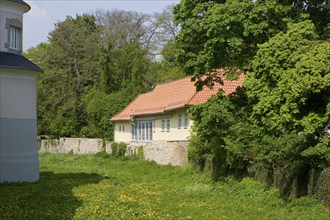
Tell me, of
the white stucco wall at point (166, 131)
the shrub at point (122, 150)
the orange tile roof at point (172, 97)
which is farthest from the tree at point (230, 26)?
the shrub at point (122, 150)

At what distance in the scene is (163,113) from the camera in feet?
122

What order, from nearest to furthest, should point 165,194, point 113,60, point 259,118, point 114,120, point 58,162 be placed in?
point 259,118 < point 165,194 < point 58,162 < point 114,120 < point 113,60

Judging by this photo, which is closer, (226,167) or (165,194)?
(165,194)

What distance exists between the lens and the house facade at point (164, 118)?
32.2 meters

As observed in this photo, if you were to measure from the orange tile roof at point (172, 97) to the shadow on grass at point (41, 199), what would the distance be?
10.4m

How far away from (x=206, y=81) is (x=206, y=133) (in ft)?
8.89

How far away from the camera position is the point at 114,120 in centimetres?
4747

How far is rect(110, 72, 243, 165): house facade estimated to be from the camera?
3219cm

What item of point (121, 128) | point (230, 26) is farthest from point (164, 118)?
point (230, 26)

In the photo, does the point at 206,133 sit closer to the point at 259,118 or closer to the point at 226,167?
the point at 226,167

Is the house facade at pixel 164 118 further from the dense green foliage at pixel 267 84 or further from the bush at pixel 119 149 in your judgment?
the dense green foliage at pixel 267 84

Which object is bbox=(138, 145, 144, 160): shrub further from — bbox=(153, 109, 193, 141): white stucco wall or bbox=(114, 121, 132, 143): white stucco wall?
bbox=(114, 121, 132, 143): white stucco wall

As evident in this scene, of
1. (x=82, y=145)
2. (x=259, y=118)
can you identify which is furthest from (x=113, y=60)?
(x=259, y=118)

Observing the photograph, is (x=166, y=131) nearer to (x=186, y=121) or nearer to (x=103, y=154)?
(x=186, y=121)
